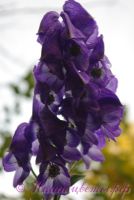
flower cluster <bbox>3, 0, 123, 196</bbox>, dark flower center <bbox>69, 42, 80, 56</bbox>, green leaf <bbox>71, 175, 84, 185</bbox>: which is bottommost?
green leaf <bbox>71, 175, 84, 185</bbox>

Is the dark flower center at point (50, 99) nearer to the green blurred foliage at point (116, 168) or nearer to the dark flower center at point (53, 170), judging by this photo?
the dark flower center at point (53, 170)

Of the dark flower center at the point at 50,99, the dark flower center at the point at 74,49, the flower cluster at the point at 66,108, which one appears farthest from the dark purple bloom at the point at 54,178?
the dark flower center at the point at 74,49

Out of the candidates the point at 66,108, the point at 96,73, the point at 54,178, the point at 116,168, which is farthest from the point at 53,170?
the point at 116,168

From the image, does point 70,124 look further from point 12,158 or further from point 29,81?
point 29,81

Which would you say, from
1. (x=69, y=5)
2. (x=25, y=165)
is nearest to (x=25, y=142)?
(x=25, y=165)

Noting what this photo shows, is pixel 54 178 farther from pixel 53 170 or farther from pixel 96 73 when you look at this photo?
pixel 96 73

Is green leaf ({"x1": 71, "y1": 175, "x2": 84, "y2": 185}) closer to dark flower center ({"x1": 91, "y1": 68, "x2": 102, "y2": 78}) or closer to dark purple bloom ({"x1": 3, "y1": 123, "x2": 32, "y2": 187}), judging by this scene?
dark purple bloom ({"x1": 3, "y1": 123, "x2": 32, "y2": 187})

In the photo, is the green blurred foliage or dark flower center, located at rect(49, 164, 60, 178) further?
the green blurred foliage

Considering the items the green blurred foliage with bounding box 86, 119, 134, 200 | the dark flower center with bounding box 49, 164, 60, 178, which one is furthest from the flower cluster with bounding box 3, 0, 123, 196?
the green blurred foliage with bounding box 86, 119, 134, 200
